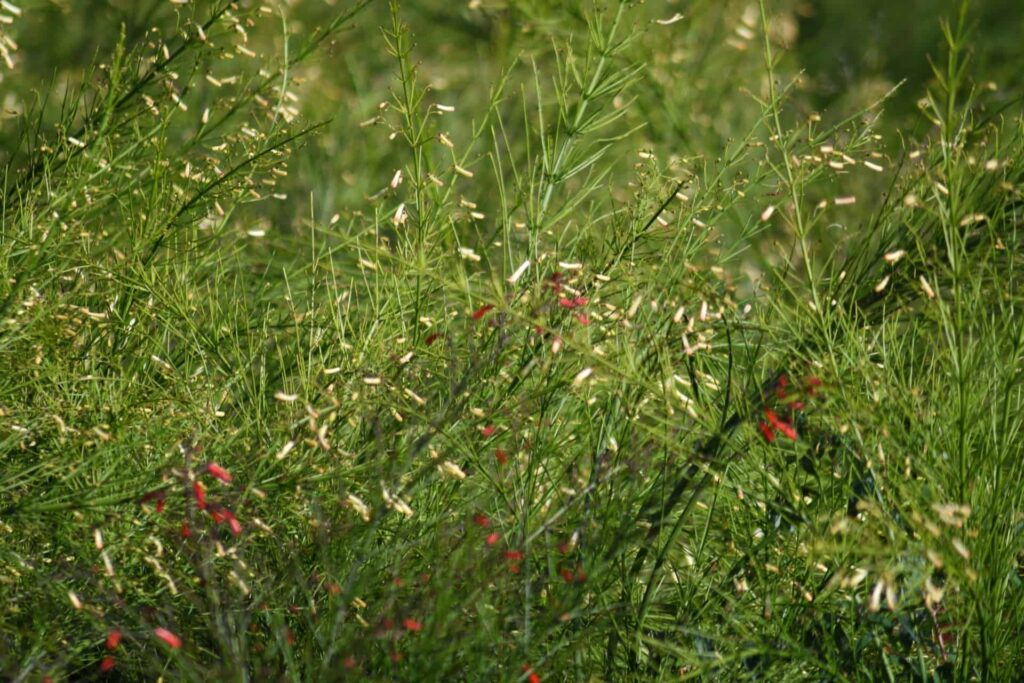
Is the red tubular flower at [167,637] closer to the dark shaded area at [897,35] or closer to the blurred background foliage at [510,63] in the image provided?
the blurred background foliage at [510,63]

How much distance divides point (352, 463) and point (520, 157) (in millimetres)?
3226

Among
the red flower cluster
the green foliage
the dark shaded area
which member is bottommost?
the dark shaded area

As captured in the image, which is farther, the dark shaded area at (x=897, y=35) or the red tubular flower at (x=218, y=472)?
the dark shaded area at (x=897, y=35)

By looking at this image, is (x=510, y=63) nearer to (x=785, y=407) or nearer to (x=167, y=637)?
(x=785, y=407)

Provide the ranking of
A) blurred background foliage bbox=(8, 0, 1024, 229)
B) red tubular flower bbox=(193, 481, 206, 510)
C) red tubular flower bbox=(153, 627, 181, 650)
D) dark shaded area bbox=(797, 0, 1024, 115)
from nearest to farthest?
red tubular flower bbox=(153, 627, 181, 650) → red tubular flower bbox=(193, 481, 206, 510) → blurred background foliage bbox=(8, 0, 1024, 229) → dark shaded area bbox=(797, 0, 1024, 115)

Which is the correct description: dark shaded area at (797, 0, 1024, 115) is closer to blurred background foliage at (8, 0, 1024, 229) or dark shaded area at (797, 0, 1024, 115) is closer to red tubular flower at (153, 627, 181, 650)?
blurred background foliage at (8, 0, 1024, 229)

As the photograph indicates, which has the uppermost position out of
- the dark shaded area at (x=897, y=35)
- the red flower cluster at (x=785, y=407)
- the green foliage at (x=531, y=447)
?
the red flower cluster at (x=785, y=407)

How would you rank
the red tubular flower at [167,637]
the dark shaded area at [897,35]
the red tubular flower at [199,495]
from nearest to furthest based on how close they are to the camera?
the red tubular flower at [167,637], the red tubular flower at [199,495], the dark shaded area at [897,35]

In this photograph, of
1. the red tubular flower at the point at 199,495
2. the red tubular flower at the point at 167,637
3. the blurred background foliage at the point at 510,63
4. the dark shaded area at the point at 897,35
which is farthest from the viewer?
the dark shaded area at the point at 897,35

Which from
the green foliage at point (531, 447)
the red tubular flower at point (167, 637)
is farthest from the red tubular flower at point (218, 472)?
the red tubular flower at point (167, 637)

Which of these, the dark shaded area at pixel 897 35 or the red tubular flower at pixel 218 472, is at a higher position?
the red tubular flower at pixel 218 472

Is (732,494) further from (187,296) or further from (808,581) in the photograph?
(187,296)

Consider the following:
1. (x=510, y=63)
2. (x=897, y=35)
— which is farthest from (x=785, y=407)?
(x=897, y=35)

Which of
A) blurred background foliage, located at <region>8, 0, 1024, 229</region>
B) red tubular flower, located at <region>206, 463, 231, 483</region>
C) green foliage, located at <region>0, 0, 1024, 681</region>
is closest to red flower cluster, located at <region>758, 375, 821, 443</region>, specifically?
green foliage, located at <region>0, 0, 1024, 681</region>
